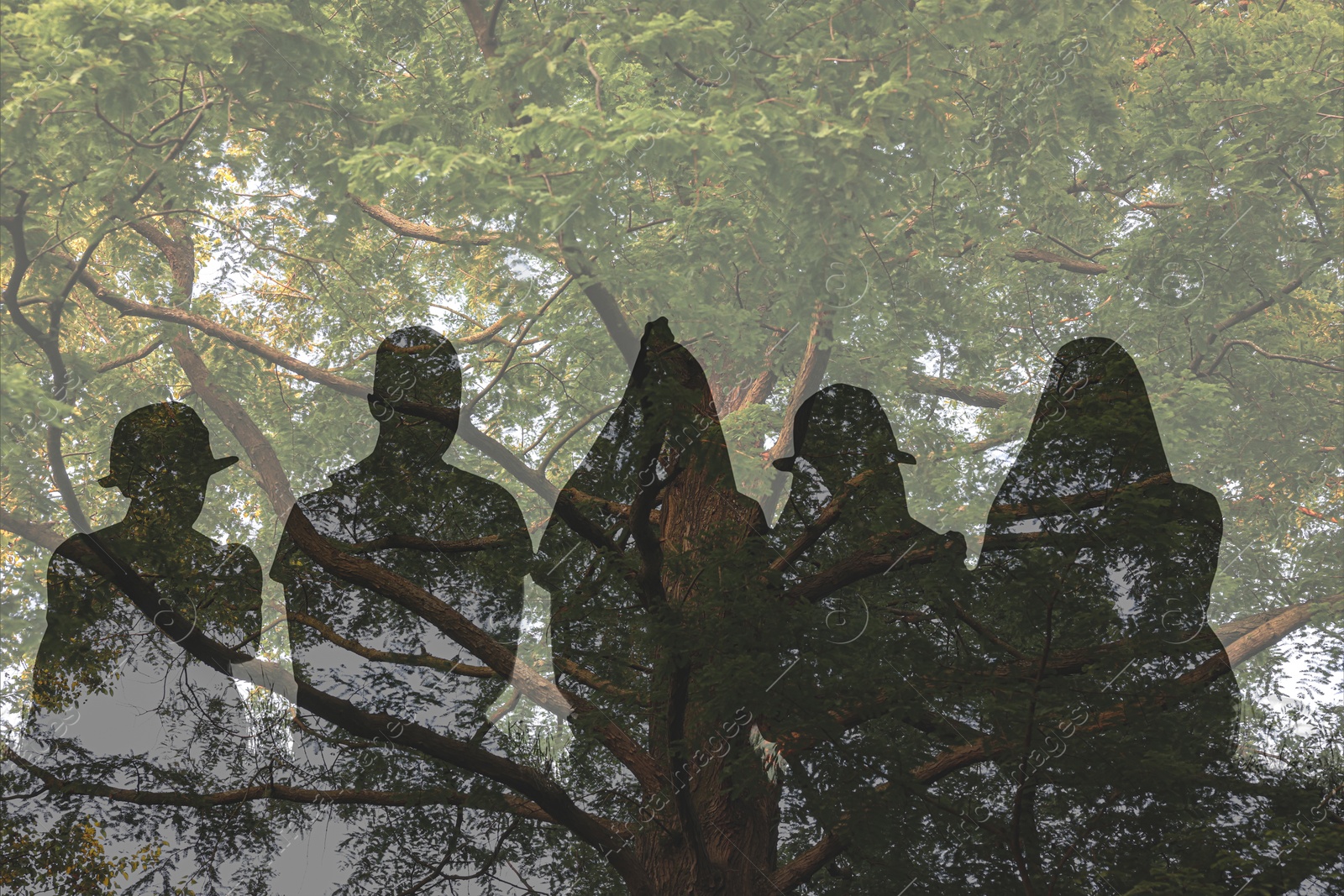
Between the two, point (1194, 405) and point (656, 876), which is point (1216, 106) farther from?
point (656, 876)

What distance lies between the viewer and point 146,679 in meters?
6.39

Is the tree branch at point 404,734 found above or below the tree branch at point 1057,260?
below

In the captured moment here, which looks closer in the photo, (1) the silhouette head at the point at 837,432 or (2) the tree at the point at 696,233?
(1) the silhouette head at the point at 837,432

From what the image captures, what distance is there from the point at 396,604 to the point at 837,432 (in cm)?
297

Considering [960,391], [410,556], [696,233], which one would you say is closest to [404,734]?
[410,556]

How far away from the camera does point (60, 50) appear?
31.1ft

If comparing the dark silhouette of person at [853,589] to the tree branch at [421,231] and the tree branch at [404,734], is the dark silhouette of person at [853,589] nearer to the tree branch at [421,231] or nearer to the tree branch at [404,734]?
the tree branch at [404,734]

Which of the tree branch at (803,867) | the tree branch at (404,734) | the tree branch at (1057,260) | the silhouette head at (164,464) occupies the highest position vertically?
the tree branch at (1057,260)

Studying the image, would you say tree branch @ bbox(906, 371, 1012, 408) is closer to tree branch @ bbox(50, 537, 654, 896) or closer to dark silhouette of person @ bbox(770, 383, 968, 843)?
dark silhouette of person @ bbox(770, 383, 968, 843)

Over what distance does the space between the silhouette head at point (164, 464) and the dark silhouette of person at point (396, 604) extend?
0.79 meters

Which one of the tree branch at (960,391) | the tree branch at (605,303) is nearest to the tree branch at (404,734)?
the tree branch at (605,303)

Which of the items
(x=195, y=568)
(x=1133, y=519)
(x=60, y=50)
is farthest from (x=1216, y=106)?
(x=60, y=50)

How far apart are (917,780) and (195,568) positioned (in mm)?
4508

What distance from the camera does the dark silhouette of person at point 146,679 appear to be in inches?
235
